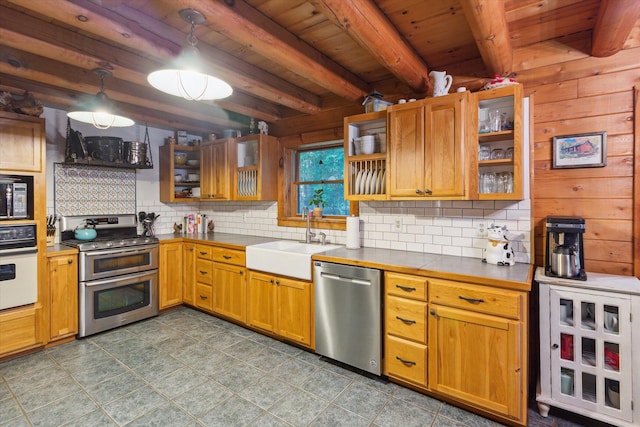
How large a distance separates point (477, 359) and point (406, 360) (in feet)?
1.58

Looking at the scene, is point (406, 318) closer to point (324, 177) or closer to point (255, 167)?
point (324, 177)

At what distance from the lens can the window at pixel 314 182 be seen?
3.59m

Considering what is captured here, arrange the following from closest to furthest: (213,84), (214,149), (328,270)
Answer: (213,84)
(328,270)
(214,149)

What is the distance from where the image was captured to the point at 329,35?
2.34 meters

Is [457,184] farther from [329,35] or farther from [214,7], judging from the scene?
[214,7]

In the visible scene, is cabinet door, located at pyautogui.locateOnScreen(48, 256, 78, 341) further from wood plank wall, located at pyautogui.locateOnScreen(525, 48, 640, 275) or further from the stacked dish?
wood plank wall, located at pyautogui.locateOnScreen(525, 48, 640, 275)

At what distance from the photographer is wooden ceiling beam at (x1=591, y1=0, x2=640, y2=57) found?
5.51 ft

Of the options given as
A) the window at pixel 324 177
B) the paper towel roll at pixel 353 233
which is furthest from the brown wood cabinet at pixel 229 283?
the paper towel roll at pixel 353 233

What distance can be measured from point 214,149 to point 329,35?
2.40 meters

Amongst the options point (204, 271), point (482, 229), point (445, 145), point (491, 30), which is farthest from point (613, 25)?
point (204, 271)

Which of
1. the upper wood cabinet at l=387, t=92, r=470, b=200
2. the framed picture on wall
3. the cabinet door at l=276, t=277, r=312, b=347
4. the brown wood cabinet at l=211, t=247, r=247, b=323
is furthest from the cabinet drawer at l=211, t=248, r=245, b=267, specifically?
the framed picture on wall

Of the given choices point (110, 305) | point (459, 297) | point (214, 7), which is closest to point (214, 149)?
point (110, 305)

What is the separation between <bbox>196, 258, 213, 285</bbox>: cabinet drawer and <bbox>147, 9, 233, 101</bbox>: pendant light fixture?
2.28m

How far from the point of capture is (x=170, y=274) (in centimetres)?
397
